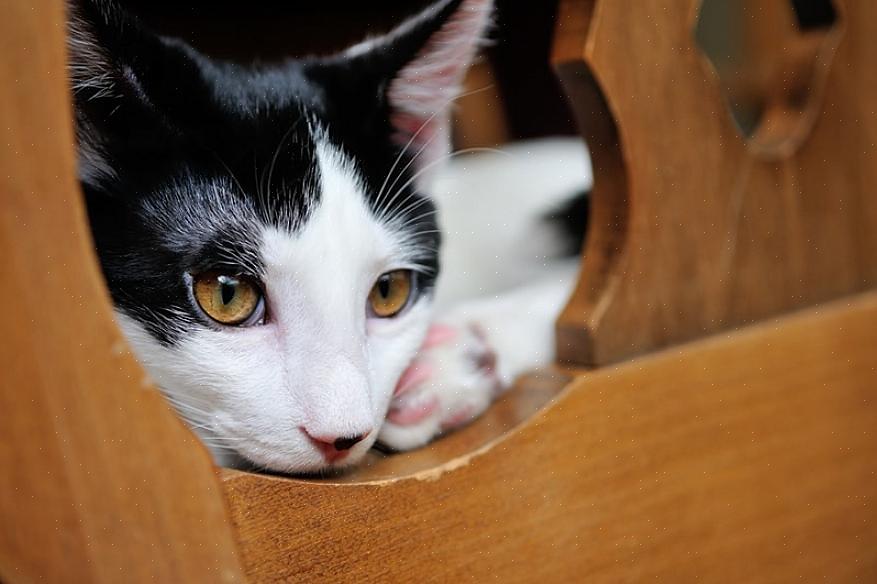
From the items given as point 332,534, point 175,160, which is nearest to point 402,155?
point 175,160

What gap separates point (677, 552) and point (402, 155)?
42cm

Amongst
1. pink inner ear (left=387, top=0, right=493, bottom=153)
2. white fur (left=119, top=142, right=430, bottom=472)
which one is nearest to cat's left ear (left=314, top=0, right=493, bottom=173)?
pink inner ear (left=387, top=0, right=493, bottom=153)

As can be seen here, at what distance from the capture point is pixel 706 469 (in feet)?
2.19

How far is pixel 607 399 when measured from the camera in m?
0.61

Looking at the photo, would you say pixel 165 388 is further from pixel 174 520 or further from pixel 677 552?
pixel 677 552

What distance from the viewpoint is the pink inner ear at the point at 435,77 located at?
634 mm

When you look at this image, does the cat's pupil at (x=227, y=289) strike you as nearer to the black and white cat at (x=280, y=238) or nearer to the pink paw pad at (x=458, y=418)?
the black and white cat at (x=280, y=238)

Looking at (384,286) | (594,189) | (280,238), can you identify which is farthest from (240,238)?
(594,189)

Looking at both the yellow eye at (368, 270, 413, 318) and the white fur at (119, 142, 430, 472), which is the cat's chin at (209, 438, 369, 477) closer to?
the white fur at (119, 142, 430, 472)

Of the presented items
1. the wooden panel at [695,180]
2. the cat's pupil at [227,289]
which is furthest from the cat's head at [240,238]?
the wooden panel at [695,180]

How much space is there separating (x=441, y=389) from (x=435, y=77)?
0.89 feet

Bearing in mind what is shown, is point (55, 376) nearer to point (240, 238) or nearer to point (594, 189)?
point (240, 238)

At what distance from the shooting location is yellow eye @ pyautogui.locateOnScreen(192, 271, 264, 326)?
1.85ft

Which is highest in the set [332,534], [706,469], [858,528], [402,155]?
[402,155]
